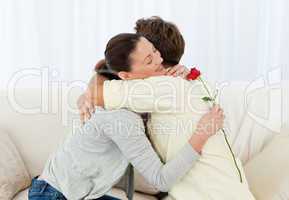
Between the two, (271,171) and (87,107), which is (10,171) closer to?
(87,107)

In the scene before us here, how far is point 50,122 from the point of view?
1978 millimetres

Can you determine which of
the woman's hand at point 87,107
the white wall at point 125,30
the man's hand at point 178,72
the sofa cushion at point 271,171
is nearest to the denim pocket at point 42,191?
the woman's hand at point 87,107

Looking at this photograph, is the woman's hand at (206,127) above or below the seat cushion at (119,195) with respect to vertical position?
above

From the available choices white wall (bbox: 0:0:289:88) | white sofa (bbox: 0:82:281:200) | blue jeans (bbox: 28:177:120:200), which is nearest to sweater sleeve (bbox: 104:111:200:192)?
blue jeans (bbox: 28:177:120:200)

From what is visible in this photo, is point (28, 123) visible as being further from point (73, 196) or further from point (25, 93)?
point (73, 196)

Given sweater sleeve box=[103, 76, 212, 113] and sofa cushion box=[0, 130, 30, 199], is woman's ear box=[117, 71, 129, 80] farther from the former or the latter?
sofa cushion box=[0, 130, 30, 199]

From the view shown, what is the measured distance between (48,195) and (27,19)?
1256mm

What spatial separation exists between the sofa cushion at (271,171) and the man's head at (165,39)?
524mm

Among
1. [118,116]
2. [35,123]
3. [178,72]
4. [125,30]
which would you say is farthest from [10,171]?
[125,30]

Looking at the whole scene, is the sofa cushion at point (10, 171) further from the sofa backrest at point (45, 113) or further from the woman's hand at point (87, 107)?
the woman's hand at point (87, 107)

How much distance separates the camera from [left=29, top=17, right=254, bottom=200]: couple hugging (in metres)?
1.34

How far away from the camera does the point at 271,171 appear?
163 centimetres

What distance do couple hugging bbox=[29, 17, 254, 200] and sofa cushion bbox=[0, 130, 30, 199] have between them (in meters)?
0.34

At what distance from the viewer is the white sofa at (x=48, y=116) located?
6.29 feet
